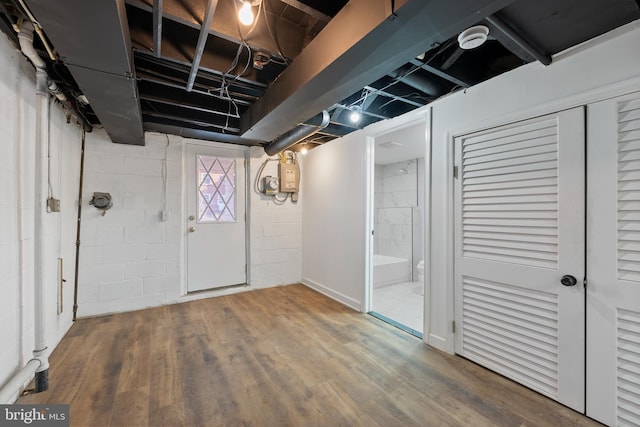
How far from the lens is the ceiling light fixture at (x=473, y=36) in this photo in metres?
1.38

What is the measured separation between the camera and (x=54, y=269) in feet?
7.50

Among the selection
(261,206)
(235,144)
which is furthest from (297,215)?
(235,144)

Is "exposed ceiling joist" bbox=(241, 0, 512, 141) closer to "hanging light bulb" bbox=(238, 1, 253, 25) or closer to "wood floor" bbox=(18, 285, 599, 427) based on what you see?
"hanging light bulb" bbox=(238, 1, 253, 25)

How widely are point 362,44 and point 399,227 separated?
13.4 feet

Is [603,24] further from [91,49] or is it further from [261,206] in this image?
[261,206]

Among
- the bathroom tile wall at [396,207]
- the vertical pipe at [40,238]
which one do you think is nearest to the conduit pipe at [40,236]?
the vertical pipe at [40,238]

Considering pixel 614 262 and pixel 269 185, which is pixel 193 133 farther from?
pixel 614 262

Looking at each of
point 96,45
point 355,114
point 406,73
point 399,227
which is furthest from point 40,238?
point 399,227

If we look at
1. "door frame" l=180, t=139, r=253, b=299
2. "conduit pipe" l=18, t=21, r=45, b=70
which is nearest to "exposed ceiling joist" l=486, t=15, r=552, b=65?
"conduit pipe" l=18, t=21, r=45, b=70

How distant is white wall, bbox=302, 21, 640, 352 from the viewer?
145 centimetres

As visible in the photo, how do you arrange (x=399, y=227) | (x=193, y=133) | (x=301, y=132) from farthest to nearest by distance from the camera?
(x=399, y=227), (x=193, y=133), (x=301, y=132)

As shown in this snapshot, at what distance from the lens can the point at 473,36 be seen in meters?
1.41

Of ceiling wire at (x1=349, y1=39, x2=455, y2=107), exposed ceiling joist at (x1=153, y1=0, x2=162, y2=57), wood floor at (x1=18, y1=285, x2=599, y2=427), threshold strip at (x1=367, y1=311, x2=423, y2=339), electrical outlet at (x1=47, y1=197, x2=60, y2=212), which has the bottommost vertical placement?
wood floor at (x1=18, y1=285, x2=599, y2=427)

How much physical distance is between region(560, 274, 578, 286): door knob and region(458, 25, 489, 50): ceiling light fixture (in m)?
1.44
